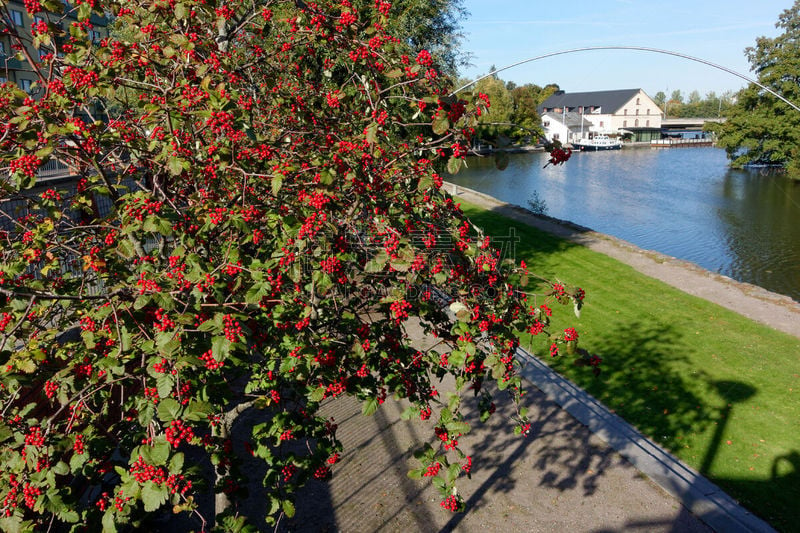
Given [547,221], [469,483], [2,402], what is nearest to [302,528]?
[469,483]

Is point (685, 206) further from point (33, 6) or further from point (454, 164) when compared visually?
point (33, 6)

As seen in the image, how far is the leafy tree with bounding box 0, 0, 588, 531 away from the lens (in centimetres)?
322

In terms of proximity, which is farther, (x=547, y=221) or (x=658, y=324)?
(x=547, y=221)

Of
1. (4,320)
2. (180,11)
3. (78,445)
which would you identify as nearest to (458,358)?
(78,445)

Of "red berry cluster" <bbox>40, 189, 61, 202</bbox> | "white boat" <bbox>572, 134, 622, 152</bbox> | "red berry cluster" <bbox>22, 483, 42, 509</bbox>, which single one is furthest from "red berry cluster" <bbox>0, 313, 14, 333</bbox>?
"white boat" <bbox>572, 134, 622, 152</bbox>

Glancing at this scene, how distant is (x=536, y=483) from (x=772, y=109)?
54.2 metres

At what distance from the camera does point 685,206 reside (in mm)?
33219

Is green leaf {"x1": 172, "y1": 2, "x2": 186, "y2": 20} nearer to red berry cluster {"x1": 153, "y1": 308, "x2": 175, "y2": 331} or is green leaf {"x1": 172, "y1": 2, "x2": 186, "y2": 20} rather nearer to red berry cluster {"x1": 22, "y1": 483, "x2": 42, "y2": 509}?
red berry cluster {"x1": 153, "y1": 308, "x2": 175, "y2": 331}

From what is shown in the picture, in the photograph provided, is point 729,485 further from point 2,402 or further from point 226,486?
point 2,402

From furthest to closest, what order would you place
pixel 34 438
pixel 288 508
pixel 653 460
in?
1. pixel 653 460
2. pixel 288 508
3. pixel 34 438

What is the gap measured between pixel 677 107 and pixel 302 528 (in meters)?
188

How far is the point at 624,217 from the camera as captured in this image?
29641 mm

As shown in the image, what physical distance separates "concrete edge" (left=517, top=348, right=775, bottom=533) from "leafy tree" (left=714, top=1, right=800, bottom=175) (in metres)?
47.0

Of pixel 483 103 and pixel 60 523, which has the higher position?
pixel 483 103
